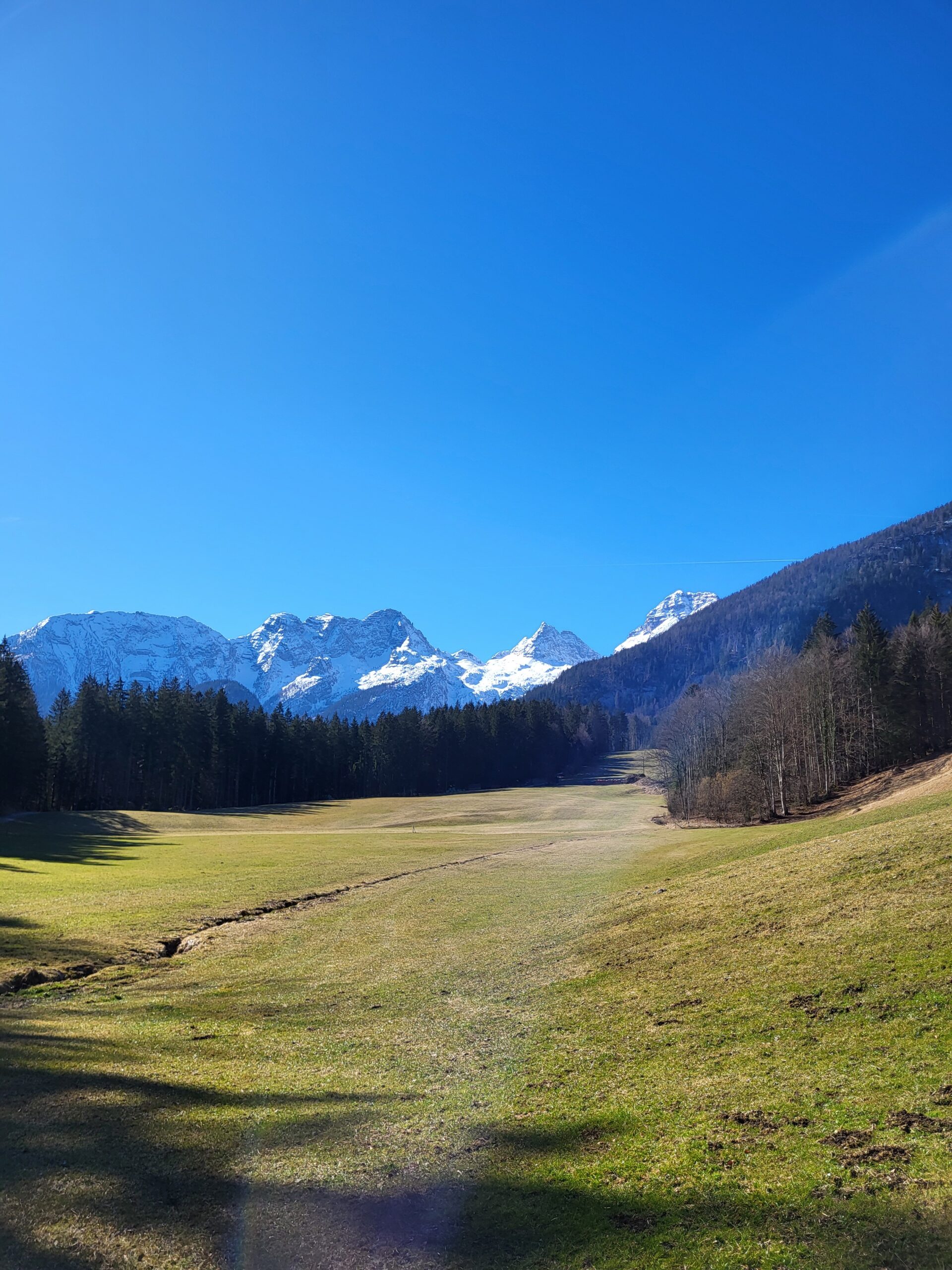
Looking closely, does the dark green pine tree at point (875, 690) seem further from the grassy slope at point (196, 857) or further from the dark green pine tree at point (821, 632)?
the grassy slope at point (196, 857)

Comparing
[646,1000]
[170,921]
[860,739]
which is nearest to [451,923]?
[170,921]

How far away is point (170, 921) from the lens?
29.0 m

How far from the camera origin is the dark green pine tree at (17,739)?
81000mm

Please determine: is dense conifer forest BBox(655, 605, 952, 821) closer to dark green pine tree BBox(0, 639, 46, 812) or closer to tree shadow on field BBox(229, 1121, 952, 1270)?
tree shadow on field BBox(229, 1121, 952, 1270)

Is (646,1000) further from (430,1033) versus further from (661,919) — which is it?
(661,919)

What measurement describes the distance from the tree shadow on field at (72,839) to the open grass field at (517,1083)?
26427mm

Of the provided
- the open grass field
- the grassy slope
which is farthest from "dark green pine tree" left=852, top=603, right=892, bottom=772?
the open grass field

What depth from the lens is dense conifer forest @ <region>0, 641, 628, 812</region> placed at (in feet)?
→ 309

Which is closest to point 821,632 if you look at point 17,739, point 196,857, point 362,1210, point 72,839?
point 196,857

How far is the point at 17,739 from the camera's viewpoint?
82.2 meters

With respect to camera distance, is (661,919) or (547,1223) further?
(661,919)

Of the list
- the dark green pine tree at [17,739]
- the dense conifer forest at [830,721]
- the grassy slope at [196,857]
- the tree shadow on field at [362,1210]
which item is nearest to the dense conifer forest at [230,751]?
the dark green pine tree at [17,739]

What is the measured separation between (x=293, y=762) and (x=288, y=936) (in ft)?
384

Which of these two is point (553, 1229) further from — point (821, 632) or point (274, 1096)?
point (821, 632)
